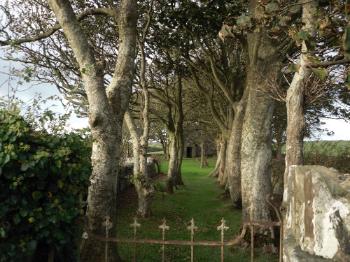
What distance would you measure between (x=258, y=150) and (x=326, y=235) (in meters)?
8.79

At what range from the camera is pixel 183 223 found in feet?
50.6

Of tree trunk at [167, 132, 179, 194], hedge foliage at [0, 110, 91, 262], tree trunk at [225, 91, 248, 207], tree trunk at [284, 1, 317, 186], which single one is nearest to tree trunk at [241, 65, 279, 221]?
tree trunk at [284, 1, 317, 186]

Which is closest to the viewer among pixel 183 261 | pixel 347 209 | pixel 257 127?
pixel 347 209

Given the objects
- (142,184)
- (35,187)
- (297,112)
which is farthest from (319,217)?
(142,184)

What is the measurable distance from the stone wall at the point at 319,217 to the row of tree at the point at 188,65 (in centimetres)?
157

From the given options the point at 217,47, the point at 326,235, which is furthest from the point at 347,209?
the point at 217,47

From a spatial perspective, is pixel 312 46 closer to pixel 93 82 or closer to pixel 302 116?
pixel 302 116

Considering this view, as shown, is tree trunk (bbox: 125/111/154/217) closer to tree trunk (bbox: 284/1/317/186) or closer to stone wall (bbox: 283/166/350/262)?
tree trunk (bbox: 284/1/317/186)

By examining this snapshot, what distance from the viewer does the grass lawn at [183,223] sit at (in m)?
10.6

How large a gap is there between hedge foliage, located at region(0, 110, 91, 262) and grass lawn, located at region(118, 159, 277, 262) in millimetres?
4020

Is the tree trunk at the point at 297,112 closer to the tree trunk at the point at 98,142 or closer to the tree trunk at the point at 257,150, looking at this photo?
the tree trunk at the point at 257,150

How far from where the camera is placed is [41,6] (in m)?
19.9

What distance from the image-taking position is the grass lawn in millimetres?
10625

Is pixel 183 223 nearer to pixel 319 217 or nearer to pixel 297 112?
pixel 297 112
